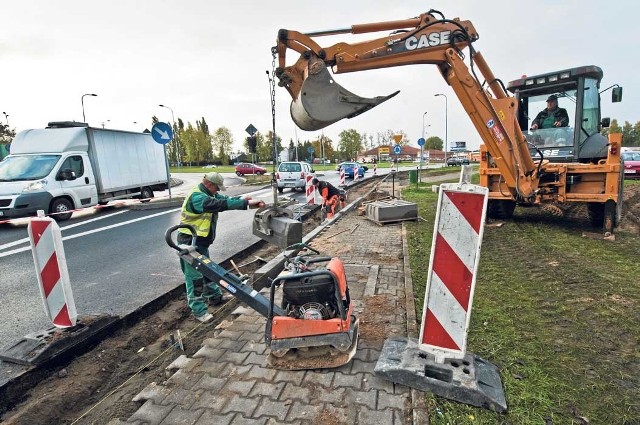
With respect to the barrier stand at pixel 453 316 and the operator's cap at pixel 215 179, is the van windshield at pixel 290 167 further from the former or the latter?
the barrier stand at pixel 453 316

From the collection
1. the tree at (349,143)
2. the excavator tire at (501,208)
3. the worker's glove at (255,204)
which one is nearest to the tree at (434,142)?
the tree at (349,143)

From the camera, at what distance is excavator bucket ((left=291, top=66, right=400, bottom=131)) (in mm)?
4543

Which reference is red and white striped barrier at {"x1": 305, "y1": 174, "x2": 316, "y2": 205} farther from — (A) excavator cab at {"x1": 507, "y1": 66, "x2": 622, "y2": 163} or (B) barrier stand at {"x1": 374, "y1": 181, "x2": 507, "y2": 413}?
(B) barrier stand at {"x1": 374, "y1": 181, "x2": 507, "y2": 413}

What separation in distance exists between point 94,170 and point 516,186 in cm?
1340

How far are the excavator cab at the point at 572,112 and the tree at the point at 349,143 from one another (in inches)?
3126

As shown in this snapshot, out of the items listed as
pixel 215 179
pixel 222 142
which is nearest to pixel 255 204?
pixel 215 179

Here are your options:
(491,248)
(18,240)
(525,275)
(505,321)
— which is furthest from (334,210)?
(18,240)

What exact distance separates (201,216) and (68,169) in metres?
9.89

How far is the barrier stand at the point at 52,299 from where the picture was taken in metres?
3.38

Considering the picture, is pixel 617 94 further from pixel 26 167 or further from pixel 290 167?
pixel 26 167

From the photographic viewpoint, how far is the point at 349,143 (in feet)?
285

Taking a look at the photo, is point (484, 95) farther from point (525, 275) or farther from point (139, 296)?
point (139, 296)

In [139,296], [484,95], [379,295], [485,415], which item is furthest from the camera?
[484,95]

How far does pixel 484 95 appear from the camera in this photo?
632 centimetres
